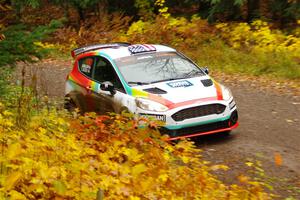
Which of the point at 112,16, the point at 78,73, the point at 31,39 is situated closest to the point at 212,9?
the point at 112,16

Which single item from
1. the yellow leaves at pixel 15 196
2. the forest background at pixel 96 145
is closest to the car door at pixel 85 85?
the forest background at pixel 96 145

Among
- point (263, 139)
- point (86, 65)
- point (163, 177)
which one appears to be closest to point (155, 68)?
point (86, 65)

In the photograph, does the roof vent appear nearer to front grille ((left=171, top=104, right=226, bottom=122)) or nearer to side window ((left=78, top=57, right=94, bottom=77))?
side window ((left=78, top=57, right=94, bottom=77))

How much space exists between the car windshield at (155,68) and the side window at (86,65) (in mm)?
940

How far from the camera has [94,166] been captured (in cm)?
518

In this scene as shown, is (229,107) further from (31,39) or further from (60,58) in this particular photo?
(60,58)

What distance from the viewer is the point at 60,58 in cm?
2256

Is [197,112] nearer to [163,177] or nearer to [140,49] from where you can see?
[140,49]

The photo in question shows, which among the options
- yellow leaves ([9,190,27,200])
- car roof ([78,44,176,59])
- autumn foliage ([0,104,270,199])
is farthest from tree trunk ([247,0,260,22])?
yellow leaves ([9,190,27,200])

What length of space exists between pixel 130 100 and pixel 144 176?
3.87 metres

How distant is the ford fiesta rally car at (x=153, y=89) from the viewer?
8.95m

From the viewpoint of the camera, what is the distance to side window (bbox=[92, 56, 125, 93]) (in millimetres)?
9906

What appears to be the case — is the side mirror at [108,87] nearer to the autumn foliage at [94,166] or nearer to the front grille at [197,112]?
the front grille at [197,112]

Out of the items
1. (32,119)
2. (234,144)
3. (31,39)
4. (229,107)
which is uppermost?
(31,39)
